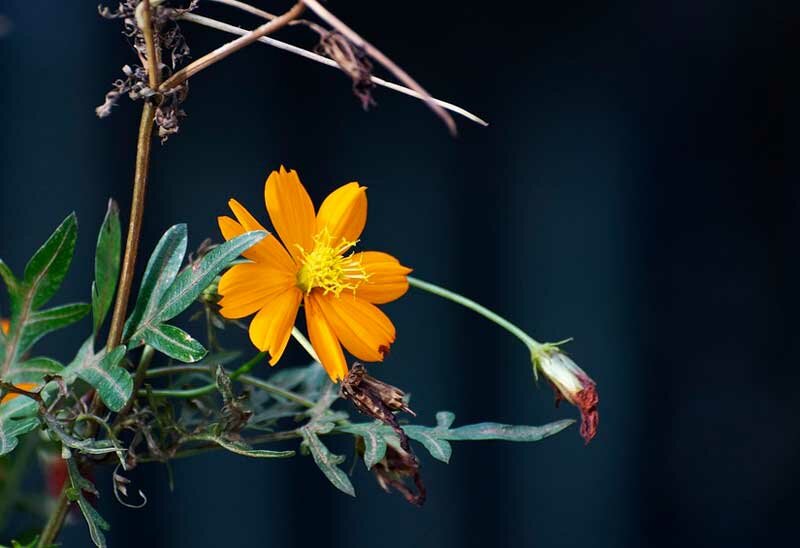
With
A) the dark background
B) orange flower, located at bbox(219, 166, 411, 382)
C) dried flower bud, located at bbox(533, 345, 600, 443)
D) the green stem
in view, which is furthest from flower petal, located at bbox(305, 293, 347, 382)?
the dark background

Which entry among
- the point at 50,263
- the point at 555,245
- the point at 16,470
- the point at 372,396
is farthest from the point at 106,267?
the point at 555,245

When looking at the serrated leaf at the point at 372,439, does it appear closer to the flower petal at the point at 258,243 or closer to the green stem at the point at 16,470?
the flower petal at the point at 258,243

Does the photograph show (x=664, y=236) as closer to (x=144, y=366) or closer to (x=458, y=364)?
(x=458, y=364)

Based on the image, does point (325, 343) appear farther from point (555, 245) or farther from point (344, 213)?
point (555, 245)

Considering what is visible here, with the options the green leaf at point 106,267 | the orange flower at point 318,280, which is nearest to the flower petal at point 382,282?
the orange flower at point 318,280

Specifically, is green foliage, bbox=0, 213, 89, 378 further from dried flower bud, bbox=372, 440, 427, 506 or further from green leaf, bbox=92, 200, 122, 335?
dried flower bud, bbox=372, 440, 427, 506
